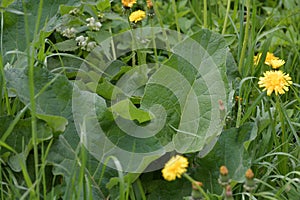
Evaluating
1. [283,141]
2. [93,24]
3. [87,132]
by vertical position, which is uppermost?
[93,24]

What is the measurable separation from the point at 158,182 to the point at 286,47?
1213mm

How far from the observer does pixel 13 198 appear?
5.04ft

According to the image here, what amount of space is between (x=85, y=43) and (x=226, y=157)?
789 mm

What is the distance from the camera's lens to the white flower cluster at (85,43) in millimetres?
2235

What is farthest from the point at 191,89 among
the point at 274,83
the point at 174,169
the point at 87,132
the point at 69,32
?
the point at 69,32

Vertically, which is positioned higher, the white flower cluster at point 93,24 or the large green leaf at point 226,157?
the white flower cluster at point 93,24

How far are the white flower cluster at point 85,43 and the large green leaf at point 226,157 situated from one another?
2.40 feet

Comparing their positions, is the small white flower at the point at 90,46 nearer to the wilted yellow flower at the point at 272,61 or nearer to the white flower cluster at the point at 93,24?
the white flower cluster at the point at 93,24

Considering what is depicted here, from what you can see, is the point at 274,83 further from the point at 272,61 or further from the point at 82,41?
the point at 82,41

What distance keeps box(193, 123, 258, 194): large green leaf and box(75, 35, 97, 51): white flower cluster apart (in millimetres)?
731

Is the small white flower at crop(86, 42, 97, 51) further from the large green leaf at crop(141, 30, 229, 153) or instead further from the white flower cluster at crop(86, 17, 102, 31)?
the large green leaf at crop(141, 30, 229, 153)

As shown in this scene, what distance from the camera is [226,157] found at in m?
1.70

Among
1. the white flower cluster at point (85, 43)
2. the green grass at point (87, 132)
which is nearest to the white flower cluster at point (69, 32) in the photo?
the white flower cluster at point (85, 43)

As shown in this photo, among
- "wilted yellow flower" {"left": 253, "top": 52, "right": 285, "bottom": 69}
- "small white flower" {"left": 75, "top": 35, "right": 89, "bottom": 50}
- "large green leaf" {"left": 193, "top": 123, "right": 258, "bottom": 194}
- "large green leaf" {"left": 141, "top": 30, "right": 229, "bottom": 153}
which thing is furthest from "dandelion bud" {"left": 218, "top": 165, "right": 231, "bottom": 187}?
"small white flower" {"left": 75, "top": 35, "right": 89, "bottom": 50}
